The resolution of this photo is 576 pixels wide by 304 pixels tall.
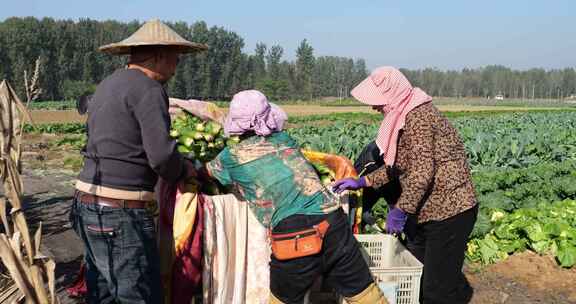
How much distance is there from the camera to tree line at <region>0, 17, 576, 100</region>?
7444cm

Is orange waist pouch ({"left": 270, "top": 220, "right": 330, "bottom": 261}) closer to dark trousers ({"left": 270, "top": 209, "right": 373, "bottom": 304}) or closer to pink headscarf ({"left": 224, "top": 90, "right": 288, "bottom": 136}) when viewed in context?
dark trousers ({"left": 270, "top": 209, "right": 373, "bottom": 304})

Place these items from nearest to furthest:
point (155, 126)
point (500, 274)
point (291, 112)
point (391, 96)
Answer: point (155, 126) → point (391, 96) → point (500, 274) → point (291, 112)

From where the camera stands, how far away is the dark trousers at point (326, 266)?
290cm

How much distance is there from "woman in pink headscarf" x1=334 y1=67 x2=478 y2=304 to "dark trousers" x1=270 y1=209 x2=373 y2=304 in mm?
523

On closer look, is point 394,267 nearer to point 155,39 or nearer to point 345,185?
point 345,185

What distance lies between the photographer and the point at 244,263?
3424mm

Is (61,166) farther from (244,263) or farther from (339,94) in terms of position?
(339,94)

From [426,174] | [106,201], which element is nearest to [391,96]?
[426,174]

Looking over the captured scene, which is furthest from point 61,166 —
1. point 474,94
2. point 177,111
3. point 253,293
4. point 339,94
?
point 474,94

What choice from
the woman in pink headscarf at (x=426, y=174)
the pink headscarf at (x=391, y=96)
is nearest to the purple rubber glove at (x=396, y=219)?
the woman in pink headscarf at (x=426, y=174)

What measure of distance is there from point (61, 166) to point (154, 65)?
10.7 m

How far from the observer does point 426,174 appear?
3203 millimetres

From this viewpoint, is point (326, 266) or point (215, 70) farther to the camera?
point (215, 70)

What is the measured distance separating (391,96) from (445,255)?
3.81ft
